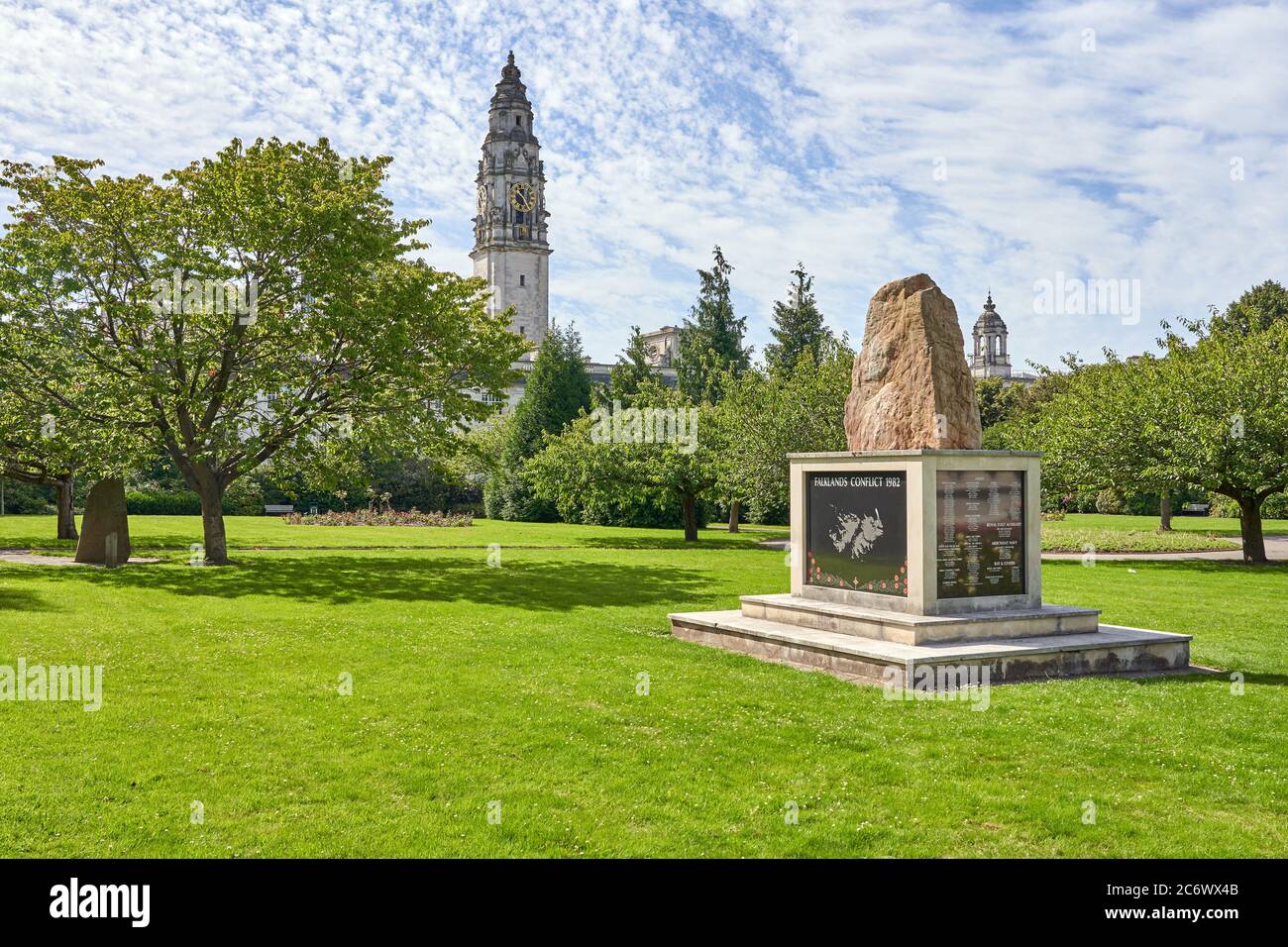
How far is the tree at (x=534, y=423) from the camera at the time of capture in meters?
59.2

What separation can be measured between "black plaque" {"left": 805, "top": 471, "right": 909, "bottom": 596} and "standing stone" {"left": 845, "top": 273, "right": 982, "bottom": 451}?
900mm

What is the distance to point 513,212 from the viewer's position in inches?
4441

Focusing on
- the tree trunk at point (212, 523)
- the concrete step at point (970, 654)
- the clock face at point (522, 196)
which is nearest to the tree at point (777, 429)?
the tree trunk at point (212, 523)

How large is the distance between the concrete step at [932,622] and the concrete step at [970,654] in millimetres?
122

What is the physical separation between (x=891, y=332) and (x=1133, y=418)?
723 inches

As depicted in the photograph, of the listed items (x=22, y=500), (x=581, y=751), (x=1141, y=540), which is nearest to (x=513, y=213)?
(x=22, y=500)

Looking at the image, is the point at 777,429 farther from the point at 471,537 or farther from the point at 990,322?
the point at 990,322

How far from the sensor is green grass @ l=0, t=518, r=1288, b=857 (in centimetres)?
707

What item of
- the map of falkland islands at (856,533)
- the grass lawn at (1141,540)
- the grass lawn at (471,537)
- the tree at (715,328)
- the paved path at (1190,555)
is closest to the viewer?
the map of falkland islands at (856,533)

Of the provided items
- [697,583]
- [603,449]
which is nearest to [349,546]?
[603,449]

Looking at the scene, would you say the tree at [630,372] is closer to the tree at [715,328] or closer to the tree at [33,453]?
the tree at [715,328]

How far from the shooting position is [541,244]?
114375 mm

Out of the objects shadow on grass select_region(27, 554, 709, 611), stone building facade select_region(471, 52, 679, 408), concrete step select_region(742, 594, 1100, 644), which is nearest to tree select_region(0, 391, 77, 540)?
shadow on grass select_region(27, 554, 709, 611)
